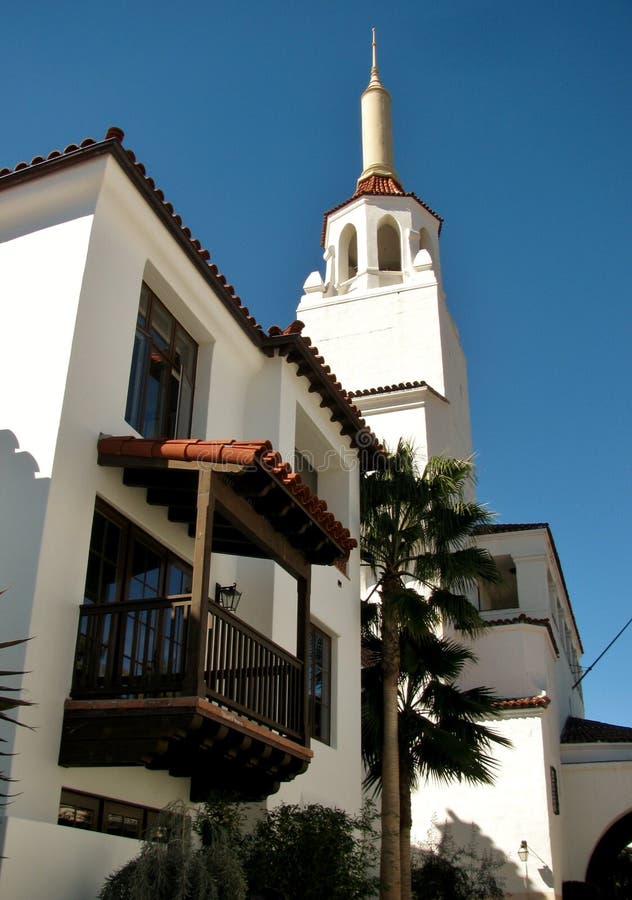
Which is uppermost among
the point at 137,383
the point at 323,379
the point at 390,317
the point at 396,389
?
the point at 390,317

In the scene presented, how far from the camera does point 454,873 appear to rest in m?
18.3

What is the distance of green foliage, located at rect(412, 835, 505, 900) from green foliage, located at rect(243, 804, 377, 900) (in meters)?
7.55

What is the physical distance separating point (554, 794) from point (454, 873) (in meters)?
3.74

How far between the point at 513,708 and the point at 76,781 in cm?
1390

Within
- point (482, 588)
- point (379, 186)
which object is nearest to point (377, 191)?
point (379, 186)

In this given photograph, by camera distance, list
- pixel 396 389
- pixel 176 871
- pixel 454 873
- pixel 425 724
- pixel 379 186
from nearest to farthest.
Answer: pixel 176 871 → pixel 425 724 → pixel 454 873 → pixel 396 389 → pixel 379 186

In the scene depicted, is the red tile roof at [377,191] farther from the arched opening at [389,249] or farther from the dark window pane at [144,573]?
the dark window pane at [144,573]

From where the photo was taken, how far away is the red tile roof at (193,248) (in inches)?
412

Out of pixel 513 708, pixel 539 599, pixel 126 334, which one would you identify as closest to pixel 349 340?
pixel 539 599

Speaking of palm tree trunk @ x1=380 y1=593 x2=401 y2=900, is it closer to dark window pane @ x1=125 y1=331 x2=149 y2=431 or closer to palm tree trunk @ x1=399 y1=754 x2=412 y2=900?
palm tree trunk @ x1=399 y1=754 x2=412 y2=900

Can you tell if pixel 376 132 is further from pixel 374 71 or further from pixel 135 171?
pixel 135 171

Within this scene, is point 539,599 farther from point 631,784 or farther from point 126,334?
point 126,334

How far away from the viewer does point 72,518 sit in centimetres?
914

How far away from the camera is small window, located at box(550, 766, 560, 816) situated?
20578mm
